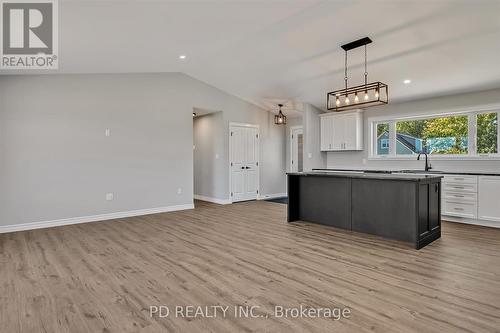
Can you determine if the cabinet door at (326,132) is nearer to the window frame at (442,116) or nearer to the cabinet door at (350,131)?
the cabinet door at (350,131)

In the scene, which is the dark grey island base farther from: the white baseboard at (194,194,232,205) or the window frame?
the white baseboard at (194,194,232,205)

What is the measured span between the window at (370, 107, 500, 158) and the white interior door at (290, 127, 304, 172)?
2266 millimetres

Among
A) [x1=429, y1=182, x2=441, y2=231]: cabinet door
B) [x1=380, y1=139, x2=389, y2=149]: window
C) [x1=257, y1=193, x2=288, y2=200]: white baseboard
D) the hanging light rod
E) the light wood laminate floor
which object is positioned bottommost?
→ the light wood laminate floor

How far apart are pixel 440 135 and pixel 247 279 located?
5.32 metres

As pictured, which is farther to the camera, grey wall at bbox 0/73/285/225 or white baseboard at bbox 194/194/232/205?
white baseboard at bbox 194/194/232/205

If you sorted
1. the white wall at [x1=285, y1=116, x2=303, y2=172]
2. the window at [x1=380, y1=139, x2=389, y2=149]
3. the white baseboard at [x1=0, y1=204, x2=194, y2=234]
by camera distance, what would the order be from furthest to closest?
1. the white wall at [x1=285, y1=116, x2=303, y2=172]
2. the window at [x1=380, y1=139, x2=389, y2=149]
3. the white baseboard at [x1=0, y1=204, x2=194, y2=234]

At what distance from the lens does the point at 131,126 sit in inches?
248

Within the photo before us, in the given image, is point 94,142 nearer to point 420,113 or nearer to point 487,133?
point 420,113

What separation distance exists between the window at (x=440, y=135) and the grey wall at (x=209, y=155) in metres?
3.70

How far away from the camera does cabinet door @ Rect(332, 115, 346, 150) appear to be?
23.9 feet

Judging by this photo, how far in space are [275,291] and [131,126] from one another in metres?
4.85

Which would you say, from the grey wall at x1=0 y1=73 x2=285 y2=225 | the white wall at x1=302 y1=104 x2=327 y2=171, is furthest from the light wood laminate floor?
the white wall at x1=302 y1=104 x2=327 y2=171

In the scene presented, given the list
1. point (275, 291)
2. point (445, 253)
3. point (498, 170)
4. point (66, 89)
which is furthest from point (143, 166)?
point (498, 170)

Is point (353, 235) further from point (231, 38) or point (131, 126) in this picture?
point (131, 126)
